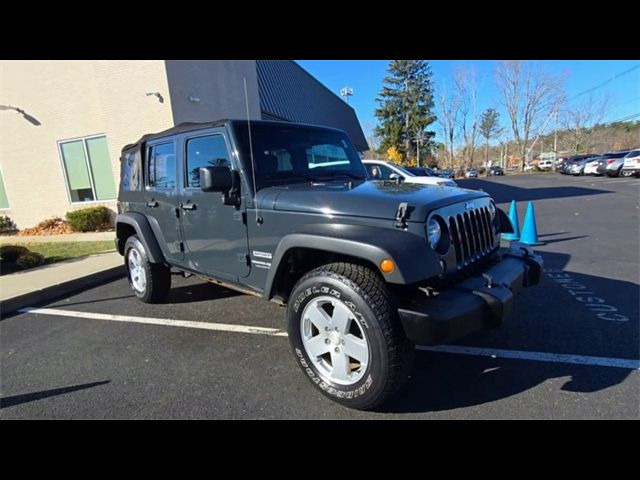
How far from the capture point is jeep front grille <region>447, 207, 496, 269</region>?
2.54m

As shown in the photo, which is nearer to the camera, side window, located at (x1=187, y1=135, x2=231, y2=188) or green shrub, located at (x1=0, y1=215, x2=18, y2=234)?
side window, located at (x1=187, y1=135, x2=231, y2=188)

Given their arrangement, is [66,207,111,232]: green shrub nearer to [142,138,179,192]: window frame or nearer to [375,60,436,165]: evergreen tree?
[142,138,179,192]: window frame

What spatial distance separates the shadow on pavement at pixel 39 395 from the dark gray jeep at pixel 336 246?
1.35 m

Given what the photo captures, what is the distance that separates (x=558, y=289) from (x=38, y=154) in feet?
47.6

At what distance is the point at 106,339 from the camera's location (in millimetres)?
3746

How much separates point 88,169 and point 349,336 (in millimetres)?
11920

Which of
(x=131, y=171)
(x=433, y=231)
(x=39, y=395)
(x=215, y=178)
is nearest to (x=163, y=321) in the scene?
(x=39, y=395)

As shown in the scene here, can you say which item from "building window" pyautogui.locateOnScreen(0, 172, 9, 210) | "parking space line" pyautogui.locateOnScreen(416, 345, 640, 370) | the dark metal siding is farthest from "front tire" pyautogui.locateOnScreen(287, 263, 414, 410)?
"building window" pyautogui.locateOnScreen(0, 172, 9, 210)

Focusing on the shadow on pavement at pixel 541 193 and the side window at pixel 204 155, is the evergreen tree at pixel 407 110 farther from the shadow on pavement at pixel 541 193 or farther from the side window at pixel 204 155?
the side window at pixel 204 155

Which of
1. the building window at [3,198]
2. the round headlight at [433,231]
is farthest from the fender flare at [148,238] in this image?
the building window at [3,198]

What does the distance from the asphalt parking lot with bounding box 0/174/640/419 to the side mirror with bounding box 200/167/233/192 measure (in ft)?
4.96

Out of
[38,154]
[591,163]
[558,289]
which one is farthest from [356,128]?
[558,289]

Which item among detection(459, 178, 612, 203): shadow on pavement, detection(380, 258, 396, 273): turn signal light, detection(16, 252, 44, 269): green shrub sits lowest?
detection(459, 178, 612, 203): shadow on pavement
